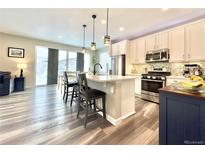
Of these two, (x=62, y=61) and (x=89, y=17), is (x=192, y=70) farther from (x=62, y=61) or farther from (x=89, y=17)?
(x=62, y=61)

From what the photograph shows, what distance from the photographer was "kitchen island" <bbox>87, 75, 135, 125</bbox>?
8.04 feet

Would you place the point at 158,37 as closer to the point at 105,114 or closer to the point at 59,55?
the point at 105,114

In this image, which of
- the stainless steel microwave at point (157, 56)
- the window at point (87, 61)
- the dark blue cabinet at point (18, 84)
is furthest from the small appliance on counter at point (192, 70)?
the dark blue cabinet at point (18, 84)

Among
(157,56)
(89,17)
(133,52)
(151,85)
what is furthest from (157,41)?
(89,17)

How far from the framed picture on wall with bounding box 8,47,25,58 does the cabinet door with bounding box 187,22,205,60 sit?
6936 millimetres

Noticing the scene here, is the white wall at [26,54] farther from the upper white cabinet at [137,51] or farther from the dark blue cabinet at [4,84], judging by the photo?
the upper white cabinet at [137,51]

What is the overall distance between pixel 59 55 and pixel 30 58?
5.47 ft

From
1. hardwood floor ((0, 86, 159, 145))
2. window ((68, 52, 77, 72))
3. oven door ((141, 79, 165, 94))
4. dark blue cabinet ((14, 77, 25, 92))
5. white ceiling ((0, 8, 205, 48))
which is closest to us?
hardwood floor ((0, 86, 159, 145))

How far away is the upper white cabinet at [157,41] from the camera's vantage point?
4089 mm

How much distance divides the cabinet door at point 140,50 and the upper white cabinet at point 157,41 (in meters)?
0.22

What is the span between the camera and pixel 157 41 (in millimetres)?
4320

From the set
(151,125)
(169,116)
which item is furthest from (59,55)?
(169,116)

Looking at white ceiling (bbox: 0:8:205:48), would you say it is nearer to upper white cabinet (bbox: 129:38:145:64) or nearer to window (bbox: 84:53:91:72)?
upper white cabinet (bbox: 129:38:145:64)

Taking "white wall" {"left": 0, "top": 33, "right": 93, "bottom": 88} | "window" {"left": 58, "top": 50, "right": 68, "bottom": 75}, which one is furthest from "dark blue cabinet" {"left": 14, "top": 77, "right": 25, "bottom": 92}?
"window" {"left": 58, "top": 50, "right": 68, "bottom": 75}
